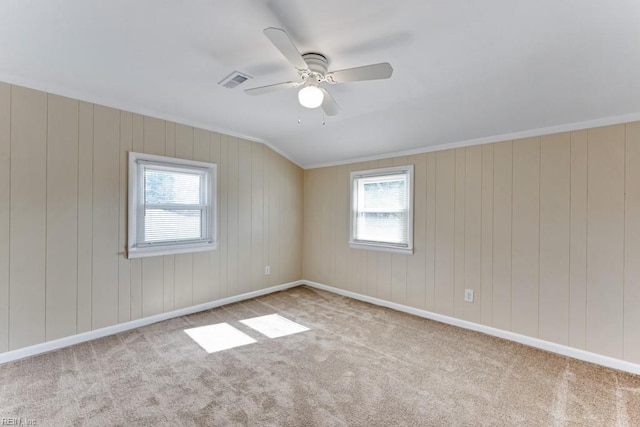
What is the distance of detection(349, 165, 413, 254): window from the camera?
12.4ft

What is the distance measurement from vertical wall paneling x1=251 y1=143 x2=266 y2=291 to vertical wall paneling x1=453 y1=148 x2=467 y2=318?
8.73ft

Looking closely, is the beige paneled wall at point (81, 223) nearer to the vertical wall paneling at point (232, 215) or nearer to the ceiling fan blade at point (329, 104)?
the vertical wall paneling at point (232, 215)

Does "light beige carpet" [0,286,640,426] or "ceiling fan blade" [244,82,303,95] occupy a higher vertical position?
"ceiling fan blade" [244,82,303,95]

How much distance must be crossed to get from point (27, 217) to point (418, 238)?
156 inches

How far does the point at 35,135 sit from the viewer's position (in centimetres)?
257

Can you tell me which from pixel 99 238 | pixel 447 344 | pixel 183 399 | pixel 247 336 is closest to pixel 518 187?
pixel 447 344

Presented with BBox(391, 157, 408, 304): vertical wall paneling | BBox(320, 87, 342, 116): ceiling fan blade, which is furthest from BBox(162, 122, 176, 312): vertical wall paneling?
BBox(391, 157, 408, 304): vertical wall paneling

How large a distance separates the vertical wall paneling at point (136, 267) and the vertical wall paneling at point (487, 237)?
3.75m

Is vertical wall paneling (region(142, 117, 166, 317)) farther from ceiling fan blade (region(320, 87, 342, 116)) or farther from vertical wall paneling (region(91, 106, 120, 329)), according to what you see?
ceiling fan blade (region(320, 87, 342, 116))

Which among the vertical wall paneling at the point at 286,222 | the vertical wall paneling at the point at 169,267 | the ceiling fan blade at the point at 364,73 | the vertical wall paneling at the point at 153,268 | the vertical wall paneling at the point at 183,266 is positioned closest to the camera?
the ceiling fan blade at the point at 364,73

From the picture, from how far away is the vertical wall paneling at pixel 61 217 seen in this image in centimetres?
264

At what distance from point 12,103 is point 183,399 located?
2.81 m

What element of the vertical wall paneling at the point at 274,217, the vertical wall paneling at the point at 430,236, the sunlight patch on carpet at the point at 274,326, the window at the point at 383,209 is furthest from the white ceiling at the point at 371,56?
the sunlight patch on carpet at the point at 274,326

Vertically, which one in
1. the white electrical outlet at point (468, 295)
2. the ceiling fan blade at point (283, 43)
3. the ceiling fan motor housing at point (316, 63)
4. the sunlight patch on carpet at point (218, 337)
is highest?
the ceiling fan motor housing at point (316, 63)
